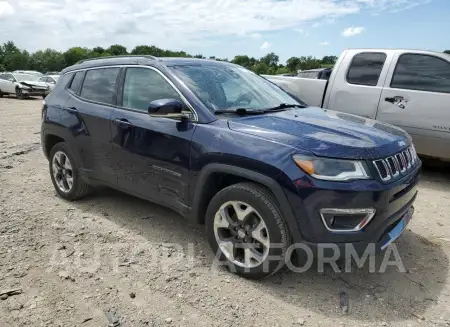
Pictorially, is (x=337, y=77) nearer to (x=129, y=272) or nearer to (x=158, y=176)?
(x=158, y=176)

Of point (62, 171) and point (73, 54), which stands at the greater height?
point (73, 54)

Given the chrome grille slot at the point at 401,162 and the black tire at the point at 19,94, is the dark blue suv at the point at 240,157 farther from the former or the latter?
the black tire at the point at 19,94

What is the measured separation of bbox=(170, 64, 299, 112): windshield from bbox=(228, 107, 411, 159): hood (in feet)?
0.95

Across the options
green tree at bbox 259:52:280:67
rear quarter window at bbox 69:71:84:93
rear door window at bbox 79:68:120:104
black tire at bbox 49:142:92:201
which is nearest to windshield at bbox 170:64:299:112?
rear door window at bbox 79:68:120:104

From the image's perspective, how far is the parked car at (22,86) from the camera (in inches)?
862

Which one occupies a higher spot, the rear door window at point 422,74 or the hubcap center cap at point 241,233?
the rear door window at point 422,74

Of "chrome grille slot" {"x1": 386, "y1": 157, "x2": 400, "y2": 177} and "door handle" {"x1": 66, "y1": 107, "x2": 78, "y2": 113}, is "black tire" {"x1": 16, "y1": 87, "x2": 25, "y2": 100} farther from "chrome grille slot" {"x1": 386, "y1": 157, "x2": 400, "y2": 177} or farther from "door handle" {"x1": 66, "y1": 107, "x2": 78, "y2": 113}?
"chrome grille slot" {"x1": 386, "y1": 157, "x2": 400, "y2": 177}

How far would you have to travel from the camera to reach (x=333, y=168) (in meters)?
2.70

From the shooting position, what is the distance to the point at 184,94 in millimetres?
3426

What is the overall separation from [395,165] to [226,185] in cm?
129

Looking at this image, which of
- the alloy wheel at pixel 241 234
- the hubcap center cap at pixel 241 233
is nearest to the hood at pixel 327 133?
the alloy wheel at pixel 241 234

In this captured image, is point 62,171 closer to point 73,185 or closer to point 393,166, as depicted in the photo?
point 73,185

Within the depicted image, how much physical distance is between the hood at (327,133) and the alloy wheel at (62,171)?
2428 mm

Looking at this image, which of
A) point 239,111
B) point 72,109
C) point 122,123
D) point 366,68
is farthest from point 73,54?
point 239,111
